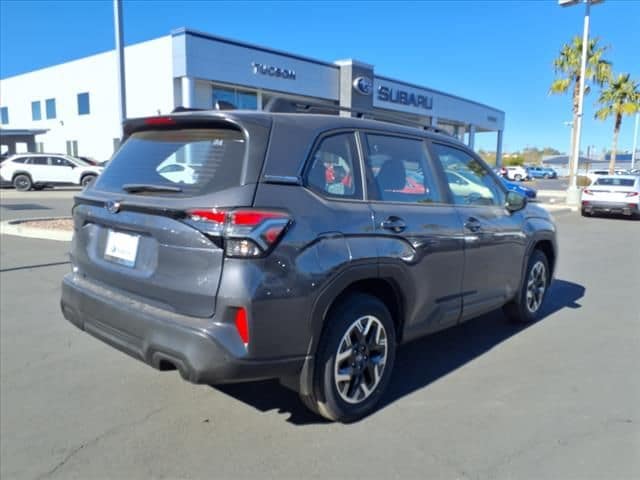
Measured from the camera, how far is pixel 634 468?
269 centimetres

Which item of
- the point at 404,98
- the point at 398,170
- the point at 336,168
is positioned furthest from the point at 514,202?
the point at 404,98

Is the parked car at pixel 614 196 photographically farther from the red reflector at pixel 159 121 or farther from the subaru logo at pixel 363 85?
the subaru logo at pixel 363 85

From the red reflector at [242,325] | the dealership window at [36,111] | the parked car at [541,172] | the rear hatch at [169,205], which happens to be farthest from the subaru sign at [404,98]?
the red reflector at [242,325]

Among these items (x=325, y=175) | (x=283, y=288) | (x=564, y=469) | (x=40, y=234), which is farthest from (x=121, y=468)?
(x=40, y=234)

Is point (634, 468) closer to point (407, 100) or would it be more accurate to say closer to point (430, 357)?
point (430, 357)

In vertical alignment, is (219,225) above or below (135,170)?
below

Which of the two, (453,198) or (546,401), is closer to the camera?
(546,401)

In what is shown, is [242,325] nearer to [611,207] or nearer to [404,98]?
[611,207]

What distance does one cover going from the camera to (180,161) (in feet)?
9.43

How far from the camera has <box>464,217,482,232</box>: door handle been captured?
3829mm

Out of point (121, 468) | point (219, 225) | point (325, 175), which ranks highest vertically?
point (325, 175)

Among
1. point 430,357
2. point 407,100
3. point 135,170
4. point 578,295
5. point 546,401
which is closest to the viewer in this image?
point 135,170

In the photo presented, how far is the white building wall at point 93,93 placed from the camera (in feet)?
81.4

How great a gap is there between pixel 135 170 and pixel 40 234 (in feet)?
23.8
